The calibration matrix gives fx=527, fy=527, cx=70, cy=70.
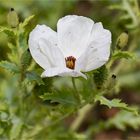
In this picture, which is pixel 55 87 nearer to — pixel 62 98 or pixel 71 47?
pixel 62 98

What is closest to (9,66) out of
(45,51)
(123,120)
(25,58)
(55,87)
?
(25,58)

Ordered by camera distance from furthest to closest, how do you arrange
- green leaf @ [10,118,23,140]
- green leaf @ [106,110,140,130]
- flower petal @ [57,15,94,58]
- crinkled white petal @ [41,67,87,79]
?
green leaf @ [106,110,140,130] < green leaf @ [10,118,23,140] < flower petal @ [57,15,94,58] < crinkled white petal @ [41,67,87,79]

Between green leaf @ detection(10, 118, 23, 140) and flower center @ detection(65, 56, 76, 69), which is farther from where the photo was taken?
green leaf @ detection(10, 118, 23, 140)

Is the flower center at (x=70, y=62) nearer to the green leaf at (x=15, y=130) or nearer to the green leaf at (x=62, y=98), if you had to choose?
the green leaf at (x=62, y=98)

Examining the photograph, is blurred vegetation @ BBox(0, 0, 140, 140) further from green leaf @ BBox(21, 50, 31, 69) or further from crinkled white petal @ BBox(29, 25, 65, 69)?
crinkled white petal @ BBox(29, 25, 65, 69)

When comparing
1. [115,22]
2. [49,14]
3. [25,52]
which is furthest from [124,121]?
[25,52]

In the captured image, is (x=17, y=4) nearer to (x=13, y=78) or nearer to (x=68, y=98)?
(x=13, y=78)

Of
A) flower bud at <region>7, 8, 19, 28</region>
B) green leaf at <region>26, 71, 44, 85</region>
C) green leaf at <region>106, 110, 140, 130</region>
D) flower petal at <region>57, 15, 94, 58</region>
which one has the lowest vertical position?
green leaf at <region>106, 110, 140, 130</region>

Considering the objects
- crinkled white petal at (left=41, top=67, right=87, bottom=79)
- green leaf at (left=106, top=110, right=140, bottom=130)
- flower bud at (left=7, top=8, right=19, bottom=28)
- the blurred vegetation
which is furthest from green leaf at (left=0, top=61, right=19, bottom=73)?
green leaf at (left=106, top=110, right=140, bottom=130)

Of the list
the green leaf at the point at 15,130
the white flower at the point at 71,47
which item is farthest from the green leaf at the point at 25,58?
the green leaf at the point at 15,130
